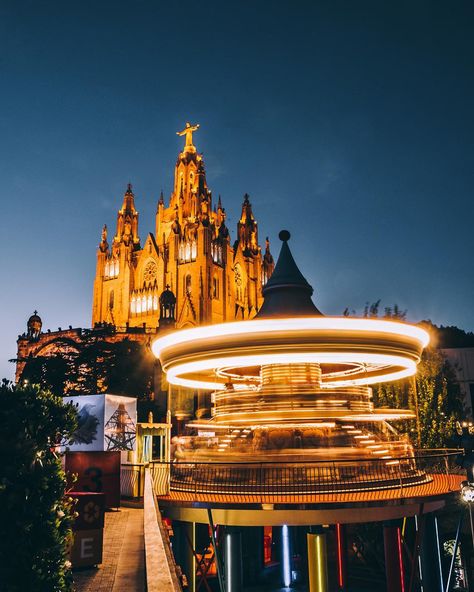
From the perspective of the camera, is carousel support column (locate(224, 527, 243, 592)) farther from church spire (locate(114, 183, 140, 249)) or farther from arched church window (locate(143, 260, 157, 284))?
church spire (locate(114, 183, 140, 249))

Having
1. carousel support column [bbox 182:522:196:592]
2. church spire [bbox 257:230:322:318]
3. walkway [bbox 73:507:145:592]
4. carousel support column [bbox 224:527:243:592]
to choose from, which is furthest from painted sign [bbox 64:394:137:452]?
carousel support column [bbox 224:527:243:592]

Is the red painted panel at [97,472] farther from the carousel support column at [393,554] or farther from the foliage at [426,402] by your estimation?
the foliage at [426,402]

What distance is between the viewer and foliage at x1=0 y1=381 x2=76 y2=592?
5758 mm

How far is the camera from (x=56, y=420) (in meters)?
6.91

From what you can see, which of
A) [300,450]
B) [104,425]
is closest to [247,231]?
[104,425]

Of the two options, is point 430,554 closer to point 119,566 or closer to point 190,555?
point 190,555

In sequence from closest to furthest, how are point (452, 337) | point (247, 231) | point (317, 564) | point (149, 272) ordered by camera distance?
1. point (317, 564)
2. point (452, 337)
3. point (149, 272)
4. point (247, 231)

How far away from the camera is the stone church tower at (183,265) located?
76562 mm

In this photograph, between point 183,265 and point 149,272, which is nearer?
point 183,265

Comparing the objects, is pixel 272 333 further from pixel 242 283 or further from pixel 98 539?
pixel 242 283

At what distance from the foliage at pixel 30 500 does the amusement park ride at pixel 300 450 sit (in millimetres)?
5436

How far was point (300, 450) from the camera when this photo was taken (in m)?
13.4

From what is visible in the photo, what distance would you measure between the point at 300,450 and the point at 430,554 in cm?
406

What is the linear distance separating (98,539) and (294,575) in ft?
50.0
